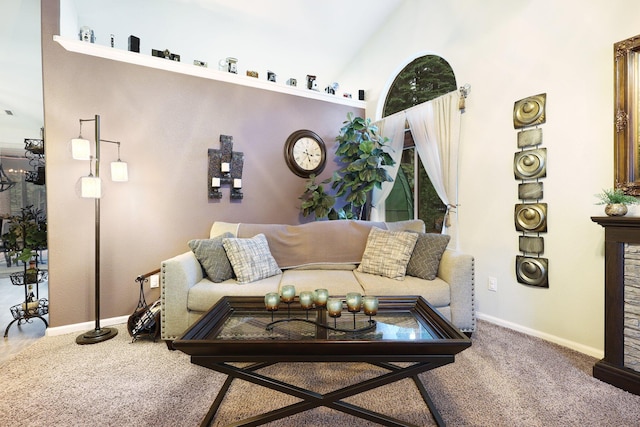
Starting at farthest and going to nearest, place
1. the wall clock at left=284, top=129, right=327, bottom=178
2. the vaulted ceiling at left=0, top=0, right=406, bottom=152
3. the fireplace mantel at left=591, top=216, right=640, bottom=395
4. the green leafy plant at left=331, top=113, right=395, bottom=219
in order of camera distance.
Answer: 1. the wall clock at left=284, top=129, right=327, bottom=178
2. the green leafy plant at left=331, top=113, right=395, bottom=219
3. the vaulted ceiling at left=0, top=0, right=406, bottom=152
4. the fireplace mantel at left=591, top=216, right=640, bottom=395

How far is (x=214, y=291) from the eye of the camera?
7.23ft

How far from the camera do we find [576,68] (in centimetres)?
221

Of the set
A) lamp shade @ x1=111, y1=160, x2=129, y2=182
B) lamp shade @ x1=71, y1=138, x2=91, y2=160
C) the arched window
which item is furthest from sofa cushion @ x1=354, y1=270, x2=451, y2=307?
lamp shade @ x1=71, y1=138, x2=91, y2=160

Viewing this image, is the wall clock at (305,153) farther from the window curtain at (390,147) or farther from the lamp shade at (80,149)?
the lamp shade at (80,149)

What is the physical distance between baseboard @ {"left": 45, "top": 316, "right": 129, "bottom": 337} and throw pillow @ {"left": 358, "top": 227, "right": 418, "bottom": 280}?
2373 mm

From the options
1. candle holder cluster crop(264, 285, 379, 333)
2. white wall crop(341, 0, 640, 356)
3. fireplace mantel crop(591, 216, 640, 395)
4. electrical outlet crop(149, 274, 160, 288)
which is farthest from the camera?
electrical outlet crop(149, 274, 160, 288)

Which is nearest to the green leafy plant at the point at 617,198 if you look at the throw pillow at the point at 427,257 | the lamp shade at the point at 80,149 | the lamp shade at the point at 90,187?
the throw pillow at the point at 427,257

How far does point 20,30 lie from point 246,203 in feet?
8.56

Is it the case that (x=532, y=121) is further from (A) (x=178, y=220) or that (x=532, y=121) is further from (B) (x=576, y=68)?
(A) (x=178, y=220)

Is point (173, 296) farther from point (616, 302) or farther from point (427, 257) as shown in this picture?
point (616, 302)

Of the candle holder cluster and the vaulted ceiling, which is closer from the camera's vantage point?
the candle holder cluster

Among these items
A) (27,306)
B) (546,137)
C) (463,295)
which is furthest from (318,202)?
(27,306)

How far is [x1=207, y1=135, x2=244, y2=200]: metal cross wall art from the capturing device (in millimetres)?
3229

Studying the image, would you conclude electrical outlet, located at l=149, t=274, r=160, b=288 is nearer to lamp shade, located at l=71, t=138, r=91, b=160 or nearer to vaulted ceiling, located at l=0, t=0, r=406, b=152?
lamp shade, located at l=71, t=138, r=91, b=160
